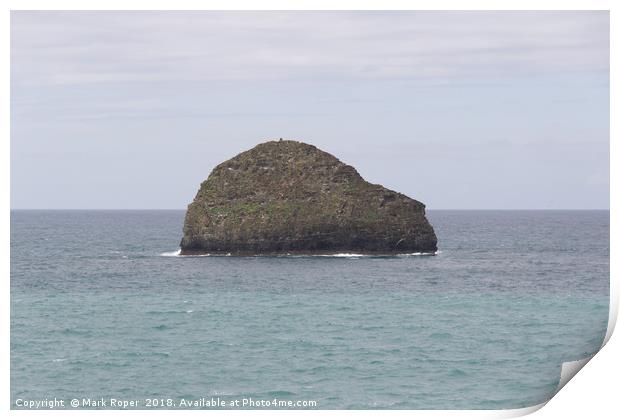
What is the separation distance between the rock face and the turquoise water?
938 centimetres

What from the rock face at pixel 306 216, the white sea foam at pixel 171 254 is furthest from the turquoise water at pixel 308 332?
the white sea foam at pixel 171 254

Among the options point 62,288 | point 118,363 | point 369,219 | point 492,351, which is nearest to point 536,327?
point 492,351

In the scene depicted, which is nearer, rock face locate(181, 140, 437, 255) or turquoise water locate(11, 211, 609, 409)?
turquoise water locate(11, 211, 609, 409)

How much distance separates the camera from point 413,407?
27828mm

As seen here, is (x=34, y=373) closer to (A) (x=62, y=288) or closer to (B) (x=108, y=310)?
(B) (x=108, y=310)

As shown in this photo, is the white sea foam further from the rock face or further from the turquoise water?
the turquoise water

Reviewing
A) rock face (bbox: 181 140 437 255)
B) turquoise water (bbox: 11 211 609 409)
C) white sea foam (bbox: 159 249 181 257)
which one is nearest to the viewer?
turquoise water (bbox: 11 211 609 409)

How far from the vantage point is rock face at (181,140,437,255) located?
82.9 meters

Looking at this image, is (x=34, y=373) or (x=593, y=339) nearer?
(x=593, y=339)

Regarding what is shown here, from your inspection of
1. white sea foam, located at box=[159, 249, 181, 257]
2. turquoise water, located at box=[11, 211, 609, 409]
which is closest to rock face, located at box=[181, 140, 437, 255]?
white sea foam, located at box=[159, 249, 181, 257]

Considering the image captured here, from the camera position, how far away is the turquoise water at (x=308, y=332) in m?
30.2

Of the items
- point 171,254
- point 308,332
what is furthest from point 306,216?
point 308,332

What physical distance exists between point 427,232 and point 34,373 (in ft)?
188
